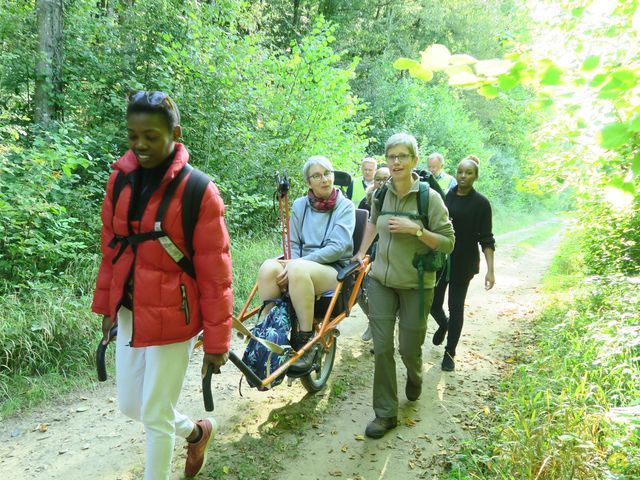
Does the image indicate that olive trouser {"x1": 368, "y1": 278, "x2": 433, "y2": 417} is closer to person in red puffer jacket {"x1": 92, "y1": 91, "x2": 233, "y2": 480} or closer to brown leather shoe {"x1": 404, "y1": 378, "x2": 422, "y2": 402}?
brown leather shoe {"x1": 404, "y1": 378, "x2": 422, "y2": 402}

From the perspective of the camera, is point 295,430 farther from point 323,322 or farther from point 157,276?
point 157,276

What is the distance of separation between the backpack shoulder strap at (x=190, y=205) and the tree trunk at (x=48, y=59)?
5.42 m

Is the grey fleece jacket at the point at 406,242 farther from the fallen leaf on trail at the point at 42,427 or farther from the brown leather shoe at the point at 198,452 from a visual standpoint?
the fallen leaf on trail at the point at 42,427

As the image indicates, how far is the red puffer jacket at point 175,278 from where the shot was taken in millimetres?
2160

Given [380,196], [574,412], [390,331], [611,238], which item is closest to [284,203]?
[380,196]

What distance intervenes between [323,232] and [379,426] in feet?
5.85

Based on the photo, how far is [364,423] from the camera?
3.73 meters

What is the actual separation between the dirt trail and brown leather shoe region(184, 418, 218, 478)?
0.15 meters

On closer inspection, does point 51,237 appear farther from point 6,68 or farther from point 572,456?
point 572,456

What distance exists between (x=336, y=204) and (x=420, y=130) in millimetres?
14967

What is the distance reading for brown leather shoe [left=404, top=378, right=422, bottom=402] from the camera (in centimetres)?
398

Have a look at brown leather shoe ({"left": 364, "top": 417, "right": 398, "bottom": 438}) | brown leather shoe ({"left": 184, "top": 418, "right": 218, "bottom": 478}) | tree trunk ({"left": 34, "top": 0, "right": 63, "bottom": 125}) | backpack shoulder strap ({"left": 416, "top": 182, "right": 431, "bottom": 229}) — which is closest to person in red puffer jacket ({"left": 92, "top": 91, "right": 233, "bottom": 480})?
brown leather shoe ({"left": 184, "top": 418, "right": 218, "bottom": 478})

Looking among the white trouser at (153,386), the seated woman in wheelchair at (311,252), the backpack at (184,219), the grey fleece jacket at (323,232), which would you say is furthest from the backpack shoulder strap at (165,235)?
the grey fleece jacket at (323,232)

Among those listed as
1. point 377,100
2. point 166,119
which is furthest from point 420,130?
point 166,119
